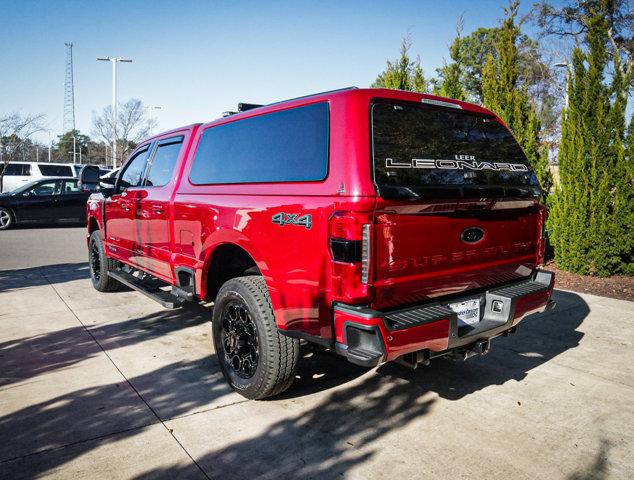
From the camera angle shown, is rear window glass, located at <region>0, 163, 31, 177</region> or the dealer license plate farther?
rear window glass, located at <region>0, 163, 31, 177</region>

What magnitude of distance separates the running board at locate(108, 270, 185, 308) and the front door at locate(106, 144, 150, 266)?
0.21 meters

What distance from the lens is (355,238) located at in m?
2.55

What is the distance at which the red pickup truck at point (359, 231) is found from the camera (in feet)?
8.66

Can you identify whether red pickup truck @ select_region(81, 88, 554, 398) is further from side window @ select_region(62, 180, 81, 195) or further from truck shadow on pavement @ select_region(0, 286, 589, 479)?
side window @ select_region(62, 180, 81, 195)

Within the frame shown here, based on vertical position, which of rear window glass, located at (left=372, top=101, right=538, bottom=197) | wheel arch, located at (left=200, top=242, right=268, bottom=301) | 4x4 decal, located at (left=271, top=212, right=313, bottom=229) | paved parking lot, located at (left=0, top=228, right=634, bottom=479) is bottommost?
paved parking lot, located at (left=0, top=228, right=634, bottom=479)

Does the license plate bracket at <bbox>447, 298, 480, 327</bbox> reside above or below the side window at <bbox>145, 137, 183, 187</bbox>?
below

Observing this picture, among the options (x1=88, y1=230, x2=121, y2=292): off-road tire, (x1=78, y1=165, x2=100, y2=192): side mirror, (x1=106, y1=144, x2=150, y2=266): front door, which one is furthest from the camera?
(x1=88, y1=230, x2=121, y2=292): off-road tire

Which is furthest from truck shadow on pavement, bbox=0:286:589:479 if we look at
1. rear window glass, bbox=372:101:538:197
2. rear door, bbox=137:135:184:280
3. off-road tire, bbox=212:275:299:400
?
rear window glass, bbox=372:101:538:197

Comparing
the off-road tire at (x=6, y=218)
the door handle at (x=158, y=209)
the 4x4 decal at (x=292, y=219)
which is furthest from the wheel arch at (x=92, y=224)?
the off-road tire at (x=6, y=218)

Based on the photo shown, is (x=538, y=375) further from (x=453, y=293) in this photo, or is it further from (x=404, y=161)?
(x=404, y=161)

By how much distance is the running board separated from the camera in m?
4.36

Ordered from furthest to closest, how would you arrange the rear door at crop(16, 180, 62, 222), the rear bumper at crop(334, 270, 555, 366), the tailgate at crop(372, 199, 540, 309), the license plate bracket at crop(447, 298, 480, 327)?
the rear door at crop(16, 180, 62, 222), the license plate bracket at crop(447, 298, 480, 327), the tailgate at crop(372, 199, 540, 309), the rear bumper at crop(334, 270, 555, 366)

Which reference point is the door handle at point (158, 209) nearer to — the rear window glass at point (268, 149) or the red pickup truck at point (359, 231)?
the red pickup truck at point (359, 231)

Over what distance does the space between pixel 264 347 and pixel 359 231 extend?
3.71 ft
